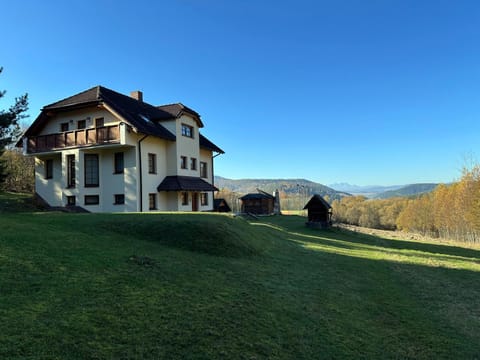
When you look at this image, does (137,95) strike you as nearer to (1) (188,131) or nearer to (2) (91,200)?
(1) (188,131)

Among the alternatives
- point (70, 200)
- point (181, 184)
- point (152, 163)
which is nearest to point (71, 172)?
point (70, 200)

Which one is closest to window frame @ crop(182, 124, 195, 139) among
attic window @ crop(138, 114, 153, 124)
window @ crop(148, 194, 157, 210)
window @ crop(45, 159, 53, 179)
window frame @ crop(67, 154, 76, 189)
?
attic window @ crop(138, 114, 153, 124)

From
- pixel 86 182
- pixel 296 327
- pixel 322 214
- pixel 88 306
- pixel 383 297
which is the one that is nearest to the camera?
pixel 88 306

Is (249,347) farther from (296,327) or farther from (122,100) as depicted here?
(122,100)

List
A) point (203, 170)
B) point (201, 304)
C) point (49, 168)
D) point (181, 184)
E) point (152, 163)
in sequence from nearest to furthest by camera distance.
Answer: point (201, 304)
point (152, 163)
point (181, 184)
point (49, 168)
point (203, 170)

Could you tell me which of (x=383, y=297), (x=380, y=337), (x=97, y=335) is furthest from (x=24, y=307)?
(x=383, y=297)

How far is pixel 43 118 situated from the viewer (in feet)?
77.8

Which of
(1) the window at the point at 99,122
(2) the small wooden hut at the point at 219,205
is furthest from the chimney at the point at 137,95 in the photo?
(2) the small wooden hut at the point at 219,205

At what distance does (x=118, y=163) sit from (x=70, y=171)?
366 centimetres

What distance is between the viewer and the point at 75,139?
21.7 m

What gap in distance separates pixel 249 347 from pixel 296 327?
4.04 feet

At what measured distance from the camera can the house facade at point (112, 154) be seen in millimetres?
20906

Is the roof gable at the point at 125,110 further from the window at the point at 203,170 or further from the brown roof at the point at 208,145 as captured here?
the window at the point at 203,170

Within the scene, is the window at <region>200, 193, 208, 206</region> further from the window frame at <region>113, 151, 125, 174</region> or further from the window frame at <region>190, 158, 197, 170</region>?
the window frame at <region>113, 151, 125, 174</region>
